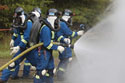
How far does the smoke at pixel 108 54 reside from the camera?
5094mm

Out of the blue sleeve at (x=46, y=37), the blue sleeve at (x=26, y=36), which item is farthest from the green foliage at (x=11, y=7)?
the blue sleeve at (x=46, y=37)

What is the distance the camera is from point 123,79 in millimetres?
5066

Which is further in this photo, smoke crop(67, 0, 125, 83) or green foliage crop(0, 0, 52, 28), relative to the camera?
green foliage crop(0, 0, 52, 28)

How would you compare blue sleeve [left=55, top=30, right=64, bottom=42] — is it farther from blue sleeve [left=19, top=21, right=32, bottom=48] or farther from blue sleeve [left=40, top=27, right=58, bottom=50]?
blue sleeve [left=40, top=27, right=58, bottom=50]

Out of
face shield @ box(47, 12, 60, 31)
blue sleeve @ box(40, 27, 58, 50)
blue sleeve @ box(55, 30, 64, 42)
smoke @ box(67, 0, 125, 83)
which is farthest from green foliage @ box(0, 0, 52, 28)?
blue sleeve @ box(40, 27, 58, 50)

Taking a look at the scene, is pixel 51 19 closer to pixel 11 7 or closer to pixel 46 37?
pixel 46 37

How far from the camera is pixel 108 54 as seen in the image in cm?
559

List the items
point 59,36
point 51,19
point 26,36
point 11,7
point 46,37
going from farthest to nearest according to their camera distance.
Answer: point 11,7
point 59,36
point 26,36
point 51,19
point 46,37

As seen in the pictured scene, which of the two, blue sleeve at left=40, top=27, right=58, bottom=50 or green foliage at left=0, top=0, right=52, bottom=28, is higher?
blue sleeve at left=40, top=27, right=58, bottom=50

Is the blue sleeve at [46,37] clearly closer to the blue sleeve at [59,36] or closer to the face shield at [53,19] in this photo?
the face shield at [53,19]

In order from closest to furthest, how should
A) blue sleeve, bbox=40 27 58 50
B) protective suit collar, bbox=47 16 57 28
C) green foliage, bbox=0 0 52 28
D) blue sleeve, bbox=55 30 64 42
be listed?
blue sleeve, bbox=40 27 58 50, protective suit collar, bbox=47 16 57 28, blue sleeve, bbox=55 30 64 42, green foliage, bbox=0 0 52 28

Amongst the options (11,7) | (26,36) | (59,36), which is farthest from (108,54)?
(11,7)

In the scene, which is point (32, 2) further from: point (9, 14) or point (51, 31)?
point (51, 31)

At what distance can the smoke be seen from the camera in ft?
16.7
